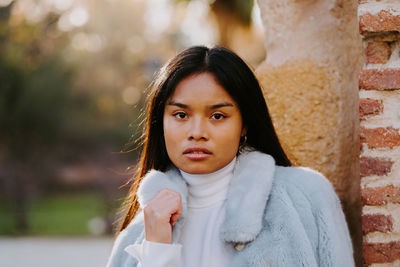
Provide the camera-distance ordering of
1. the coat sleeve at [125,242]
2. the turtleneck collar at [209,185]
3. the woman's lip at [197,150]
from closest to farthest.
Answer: the woman's lip at [197,150]
the turtleneck collar at [209,185]
the coat sleeve at [125,242]

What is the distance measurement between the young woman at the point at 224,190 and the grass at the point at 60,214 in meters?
14.2

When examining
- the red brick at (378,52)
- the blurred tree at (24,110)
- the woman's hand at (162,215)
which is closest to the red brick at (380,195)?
the red brick at (378,52)

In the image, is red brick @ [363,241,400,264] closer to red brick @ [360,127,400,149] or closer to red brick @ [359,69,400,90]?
red brick @ [360,127,400,149]

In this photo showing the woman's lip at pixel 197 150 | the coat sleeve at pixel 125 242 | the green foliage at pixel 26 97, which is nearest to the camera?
the woman's lip at pixel 197 150

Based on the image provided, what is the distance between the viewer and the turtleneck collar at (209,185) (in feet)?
7.77

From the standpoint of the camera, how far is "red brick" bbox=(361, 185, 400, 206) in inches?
87.9

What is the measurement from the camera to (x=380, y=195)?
225cm

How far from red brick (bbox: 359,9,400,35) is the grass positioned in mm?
14700

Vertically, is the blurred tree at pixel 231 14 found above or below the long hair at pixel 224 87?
above

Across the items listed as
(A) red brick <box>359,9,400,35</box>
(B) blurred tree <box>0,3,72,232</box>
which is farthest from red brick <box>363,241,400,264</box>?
(B) blurred tree <box>0,3,72,232</box>

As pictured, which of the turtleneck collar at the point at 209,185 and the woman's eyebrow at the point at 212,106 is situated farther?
the turtleneck collar at the point at 209,185

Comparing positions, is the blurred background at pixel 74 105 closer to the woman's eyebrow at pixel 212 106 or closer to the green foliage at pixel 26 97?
the green foliage at pixel 26 97

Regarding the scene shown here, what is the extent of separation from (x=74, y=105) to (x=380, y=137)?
77.2 ft

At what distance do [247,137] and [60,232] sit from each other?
47.8 ft
